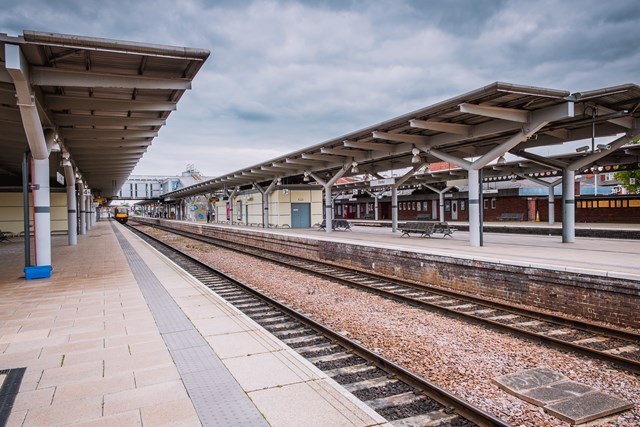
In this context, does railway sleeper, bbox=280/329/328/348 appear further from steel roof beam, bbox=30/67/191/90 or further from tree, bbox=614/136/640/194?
tree, bbox=614/136/640/194

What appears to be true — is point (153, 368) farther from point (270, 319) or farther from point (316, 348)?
point (270, 319)

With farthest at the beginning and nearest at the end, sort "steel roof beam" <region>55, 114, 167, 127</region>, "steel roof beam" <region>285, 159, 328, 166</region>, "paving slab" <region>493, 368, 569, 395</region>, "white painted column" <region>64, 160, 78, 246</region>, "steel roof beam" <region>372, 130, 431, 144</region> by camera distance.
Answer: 1. "steel roof beam" <region>285, 159, 328, 166</region>
2. "white painted column" <region>64, 160, 78, 246</region>
3. "steel roof beam" <region>372, 130, 431, 144</region>
4. "steel roof beam" <region>55, 114, 167, 127</region>
5. "paving slab" <region>493, 368, 569, 395</region>

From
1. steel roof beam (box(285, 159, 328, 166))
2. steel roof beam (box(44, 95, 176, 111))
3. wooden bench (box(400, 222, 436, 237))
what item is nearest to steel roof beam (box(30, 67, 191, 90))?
steel roof beam (box(44, 95, 176, 111))

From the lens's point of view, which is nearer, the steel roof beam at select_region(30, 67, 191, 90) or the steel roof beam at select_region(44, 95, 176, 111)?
the steel roof beam at select_region(30, 67, 191, 90)

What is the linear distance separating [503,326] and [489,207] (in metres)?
33.7

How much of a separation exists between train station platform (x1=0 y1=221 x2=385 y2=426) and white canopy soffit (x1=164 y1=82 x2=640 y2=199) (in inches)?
329

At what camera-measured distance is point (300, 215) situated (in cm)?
3250

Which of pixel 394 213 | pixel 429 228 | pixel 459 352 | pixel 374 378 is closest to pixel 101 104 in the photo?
pixel 374 378

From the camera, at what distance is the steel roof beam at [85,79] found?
8938mm

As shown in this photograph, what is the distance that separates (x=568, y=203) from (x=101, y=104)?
15.6m

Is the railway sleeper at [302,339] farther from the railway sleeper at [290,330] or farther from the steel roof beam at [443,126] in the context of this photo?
the steel roof beam at [443,126]

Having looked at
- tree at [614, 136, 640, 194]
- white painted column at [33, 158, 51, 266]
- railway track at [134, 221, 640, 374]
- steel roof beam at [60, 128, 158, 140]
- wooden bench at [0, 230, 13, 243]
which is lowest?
railway track at [134, 221, 640, 374]

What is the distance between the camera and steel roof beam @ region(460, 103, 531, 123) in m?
11.3

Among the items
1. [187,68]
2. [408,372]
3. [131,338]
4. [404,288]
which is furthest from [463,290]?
[187,68]
